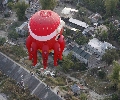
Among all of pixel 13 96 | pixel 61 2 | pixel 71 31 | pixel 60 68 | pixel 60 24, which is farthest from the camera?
pixel 61 2

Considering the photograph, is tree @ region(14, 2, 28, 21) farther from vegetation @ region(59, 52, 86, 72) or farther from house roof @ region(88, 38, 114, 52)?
vegetation @ region(59, 52, 86, 72)

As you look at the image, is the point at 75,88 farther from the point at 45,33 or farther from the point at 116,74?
the point at 45,33

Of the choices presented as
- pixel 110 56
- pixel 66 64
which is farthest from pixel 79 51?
pixel 110 56

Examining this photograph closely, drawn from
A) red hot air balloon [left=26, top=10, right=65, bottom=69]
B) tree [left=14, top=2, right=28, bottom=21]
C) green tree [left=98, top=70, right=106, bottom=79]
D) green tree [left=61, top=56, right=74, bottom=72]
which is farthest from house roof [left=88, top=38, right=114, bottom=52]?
red hot air balloon [left=26, top=10, right=65, bottom=69]

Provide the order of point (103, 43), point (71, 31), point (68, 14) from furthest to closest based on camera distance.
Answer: point (68, 14), point (71, 31), point (103, 43)

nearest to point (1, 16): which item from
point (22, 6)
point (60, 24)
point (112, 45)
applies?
point (22, 6)

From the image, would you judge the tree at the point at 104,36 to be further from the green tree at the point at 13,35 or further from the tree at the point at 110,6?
the green tree at the point at 13,35

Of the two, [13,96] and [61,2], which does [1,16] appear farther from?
[13,96]
